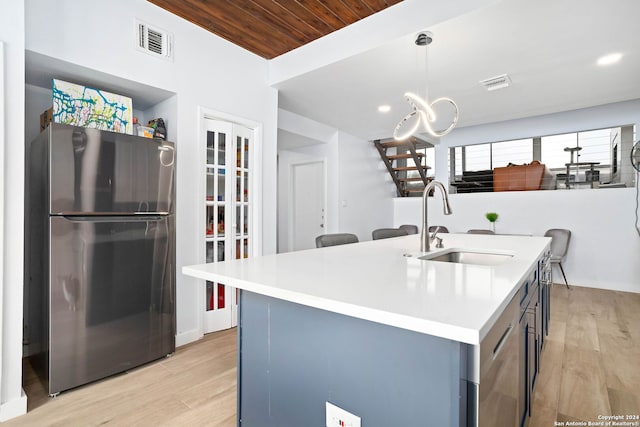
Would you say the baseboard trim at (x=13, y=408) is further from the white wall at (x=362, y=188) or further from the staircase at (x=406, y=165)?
the staircase at (x=406, y=165)

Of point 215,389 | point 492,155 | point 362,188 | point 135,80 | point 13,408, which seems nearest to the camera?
point 13,408

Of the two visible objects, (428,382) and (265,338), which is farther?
(265,338)

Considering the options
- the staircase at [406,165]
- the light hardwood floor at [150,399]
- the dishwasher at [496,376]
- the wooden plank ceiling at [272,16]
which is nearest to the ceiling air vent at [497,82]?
the wooden plank ceiling at [272,16]

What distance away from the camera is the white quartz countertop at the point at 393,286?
0.75 meters

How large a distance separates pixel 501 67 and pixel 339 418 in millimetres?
3133

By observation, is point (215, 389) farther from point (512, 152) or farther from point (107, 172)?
point (512, 152)

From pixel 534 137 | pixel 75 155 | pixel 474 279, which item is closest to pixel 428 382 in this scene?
pixel 474 279

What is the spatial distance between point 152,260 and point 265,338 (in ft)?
4.55

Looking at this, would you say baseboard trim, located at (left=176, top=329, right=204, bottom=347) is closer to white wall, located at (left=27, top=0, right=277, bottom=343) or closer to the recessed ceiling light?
white wall, located at (left=27, top=0, right=277, bottom=343)

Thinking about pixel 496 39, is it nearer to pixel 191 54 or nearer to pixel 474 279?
pixel 474 279

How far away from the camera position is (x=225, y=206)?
2.98 metres

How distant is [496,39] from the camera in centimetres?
245

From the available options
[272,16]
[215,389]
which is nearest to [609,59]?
[272,16]

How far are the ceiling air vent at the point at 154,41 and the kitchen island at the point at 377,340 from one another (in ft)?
6.48
